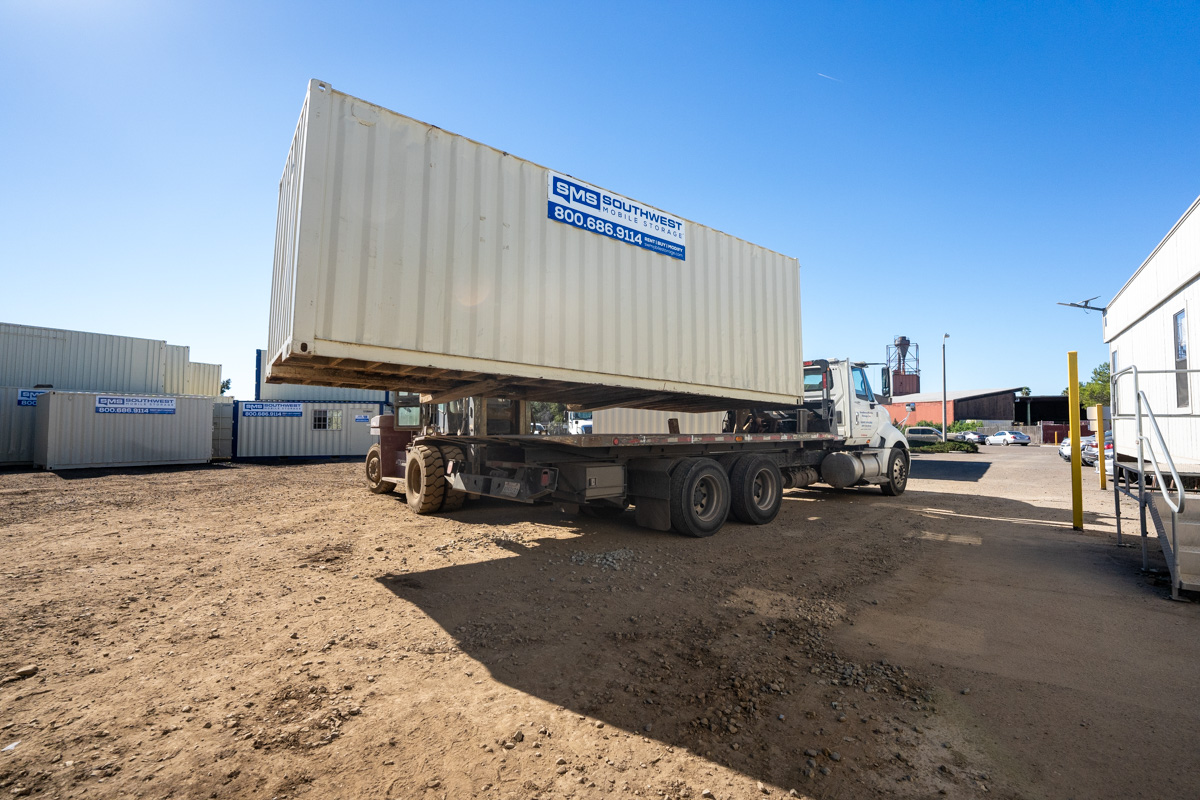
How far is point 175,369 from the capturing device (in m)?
26.7

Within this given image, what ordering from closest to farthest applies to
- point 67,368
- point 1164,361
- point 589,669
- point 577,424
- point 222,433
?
point 589,669
point 1164,361
point 577,424
point 222,433
point 67,368

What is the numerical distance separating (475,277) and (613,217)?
1.99m

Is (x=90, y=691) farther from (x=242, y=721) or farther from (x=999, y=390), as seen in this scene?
(x=999, y=390)

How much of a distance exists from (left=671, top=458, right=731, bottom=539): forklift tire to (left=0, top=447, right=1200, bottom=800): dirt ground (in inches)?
20.7

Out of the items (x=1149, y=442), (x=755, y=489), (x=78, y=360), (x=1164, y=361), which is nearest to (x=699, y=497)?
(x=755, y=489)

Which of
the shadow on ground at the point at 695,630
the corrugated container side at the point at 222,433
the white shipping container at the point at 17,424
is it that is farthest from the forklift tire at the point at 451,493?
the white shipping container at the point at 17,424

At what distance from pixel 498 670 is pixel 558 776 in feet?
3.75

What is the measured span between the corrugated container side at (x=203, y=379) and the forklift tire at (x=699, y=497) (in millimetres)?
28390

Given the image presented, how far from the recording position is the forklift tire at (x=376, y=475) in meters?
11.2

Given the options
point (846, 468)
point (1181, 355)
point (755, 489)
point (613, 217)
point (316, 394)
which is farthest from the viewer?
point (316, 394)

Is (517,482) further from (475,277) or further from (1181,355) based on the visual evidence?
(1181,355)

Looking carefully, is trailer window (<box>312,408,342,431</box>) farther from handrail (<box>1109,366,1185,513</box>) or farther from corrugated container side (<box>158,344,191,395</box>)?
handrail (<box>1109,366,1185,513</box>)

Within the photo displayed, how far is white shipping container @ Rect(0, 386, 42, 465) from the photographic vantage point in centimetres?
1906

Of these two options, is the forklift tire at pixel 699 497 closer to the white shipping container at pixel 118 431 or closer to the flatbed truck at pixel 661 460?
the flatbed truck at pixel 661 460
